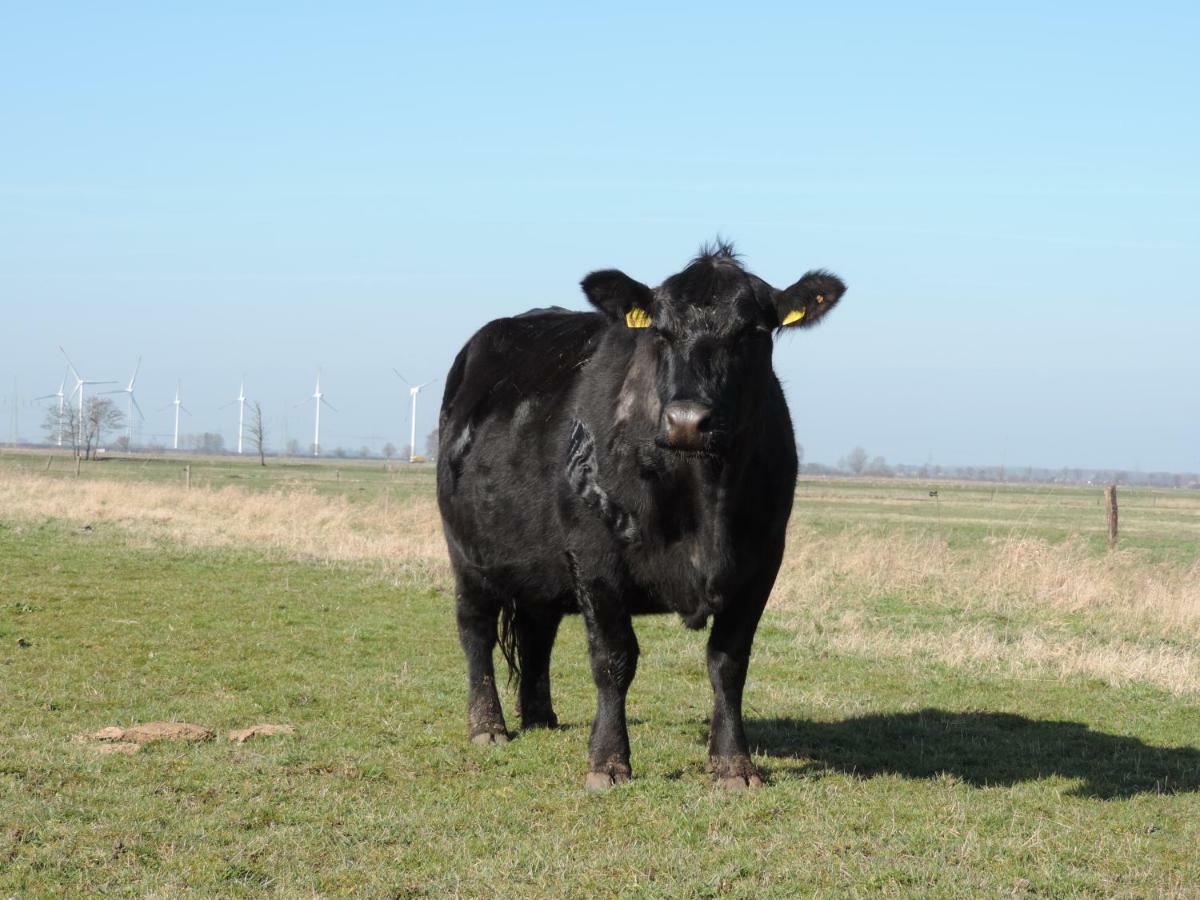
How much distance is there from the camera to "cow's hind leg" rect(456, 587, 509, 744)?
8.93m

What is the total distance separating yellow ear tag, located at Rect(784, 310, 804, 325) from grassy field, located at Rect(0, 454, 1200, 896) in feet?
8.74

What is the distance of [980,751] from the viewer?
8914mm

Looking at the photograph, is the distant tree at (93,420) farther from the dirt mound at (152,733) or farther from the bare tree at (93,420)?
the dirt mound at (152,733)

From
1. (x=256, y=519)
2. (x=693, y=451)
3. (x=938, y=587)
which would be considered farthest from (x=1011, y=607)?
(x=256, y=519)

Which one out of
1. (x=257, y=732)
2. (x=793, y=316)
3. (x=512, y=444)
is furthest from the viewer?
(x=512, y=444)

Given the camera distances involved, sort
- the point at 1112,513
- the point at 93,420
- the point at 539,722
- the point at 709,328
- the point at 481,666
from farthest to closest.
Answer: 1. the point at 93,420
2. the point at 1112,513
3. the point at 539,722
4. the point at 481,666
5. the point at 709,328

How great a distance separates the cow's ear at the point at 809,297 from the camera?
7.48 m

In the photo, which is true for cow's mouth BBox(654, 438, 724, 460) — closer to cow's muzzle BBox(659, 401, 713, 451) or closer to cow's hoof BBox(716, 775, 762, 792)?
cow's muzzle BBox(659, 401, 713, 451)

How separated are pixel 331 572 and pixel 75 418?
108 metres

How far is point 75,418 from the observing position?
389ft

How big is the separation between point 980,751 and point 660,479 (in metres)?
Answer: 3.31

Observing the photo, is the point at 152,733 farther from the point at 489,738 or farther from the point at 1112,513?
the point at 1112,513

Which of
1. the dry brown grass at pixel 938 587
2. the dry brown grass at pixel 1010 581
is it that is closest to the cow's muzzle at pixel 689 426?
the dry brown grass at pixel 938 587

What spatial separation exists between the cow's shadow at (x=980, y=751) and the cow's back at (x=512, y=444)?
2.12m
